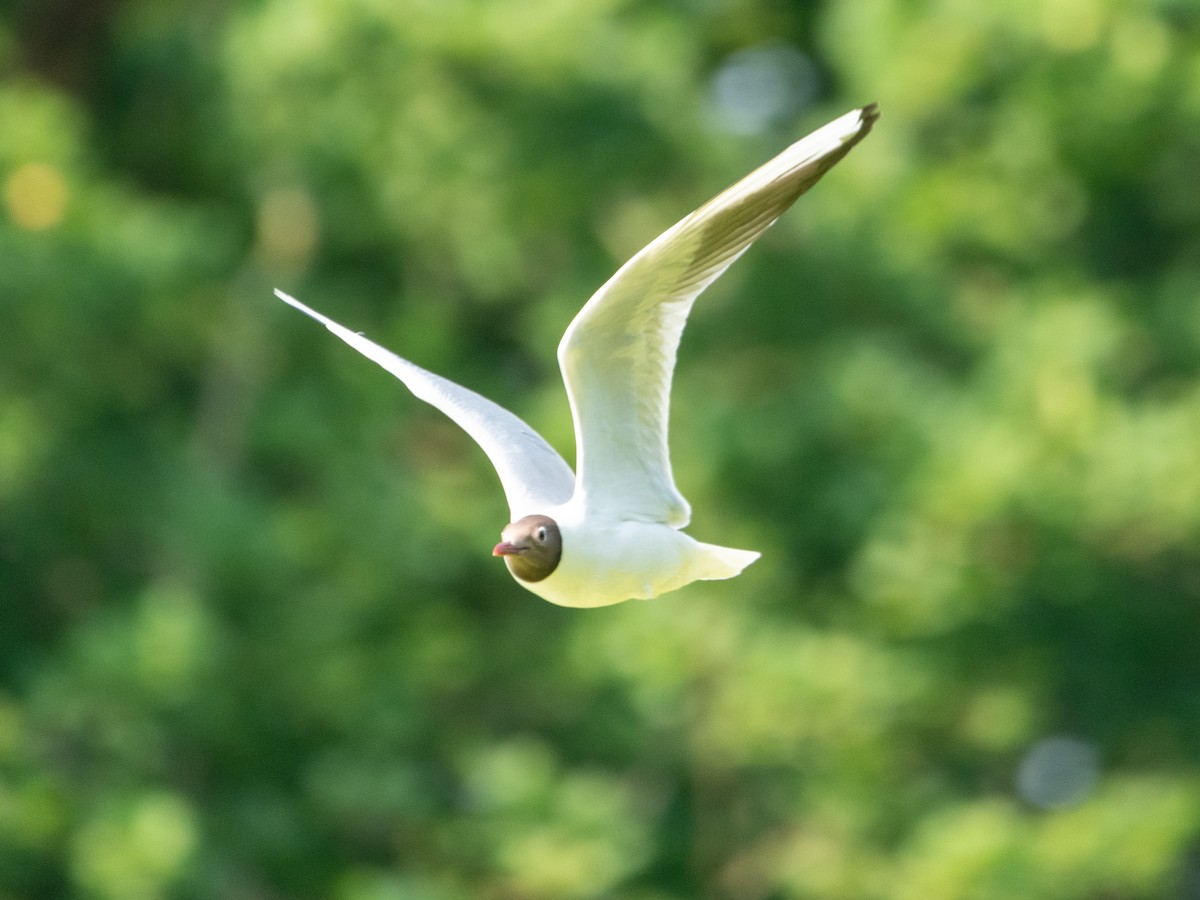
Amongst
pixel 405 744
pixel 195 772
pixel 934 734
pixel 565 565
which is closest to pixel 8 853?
pixel 195 772

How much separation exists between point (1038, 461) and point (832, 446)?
128 cm

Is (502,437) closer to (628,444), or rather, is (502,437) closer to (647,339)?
(628,444)

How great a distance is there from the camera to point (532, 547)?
421 centimetres

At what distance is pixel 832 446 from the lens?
10.1 meters

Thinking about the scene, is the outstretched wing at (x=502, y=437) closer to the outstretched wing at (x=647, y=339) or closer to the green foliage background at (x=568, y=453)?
the outstretched wing at (x=647, y=339)

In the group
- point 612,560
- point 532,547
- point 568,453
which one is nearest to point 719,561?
point 612,560

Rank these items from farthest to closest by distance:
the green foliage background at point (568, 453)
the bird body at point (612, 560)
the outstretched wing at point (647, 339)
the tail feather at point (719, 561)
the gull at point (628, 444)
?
the green foliage background at point (568, 453) → the tail feather at point (719, 561) → the bird body at point (612, 560) → the gull at point (628, 444) → the outstretched wing at point (647, 339)

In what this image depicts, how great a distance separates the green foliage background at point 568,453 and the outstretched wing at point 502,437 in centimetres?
418

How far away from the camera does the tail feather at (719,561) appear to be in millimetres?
4496

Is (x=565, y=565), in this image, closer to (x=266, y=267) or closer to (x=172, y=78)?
(x=266, y=267)

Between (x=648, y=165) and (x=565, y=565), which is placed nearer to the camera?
(x=565, y=565)

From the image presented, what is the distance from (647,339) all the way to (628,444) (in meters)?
0.21

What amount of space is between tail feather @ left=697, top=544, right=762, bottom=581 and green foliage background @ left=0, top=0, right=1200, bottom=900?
4.39 metres

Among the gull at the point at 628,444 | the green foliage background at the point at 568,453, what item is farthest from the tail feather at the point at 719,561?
the green foliage background at the point at 568,453
